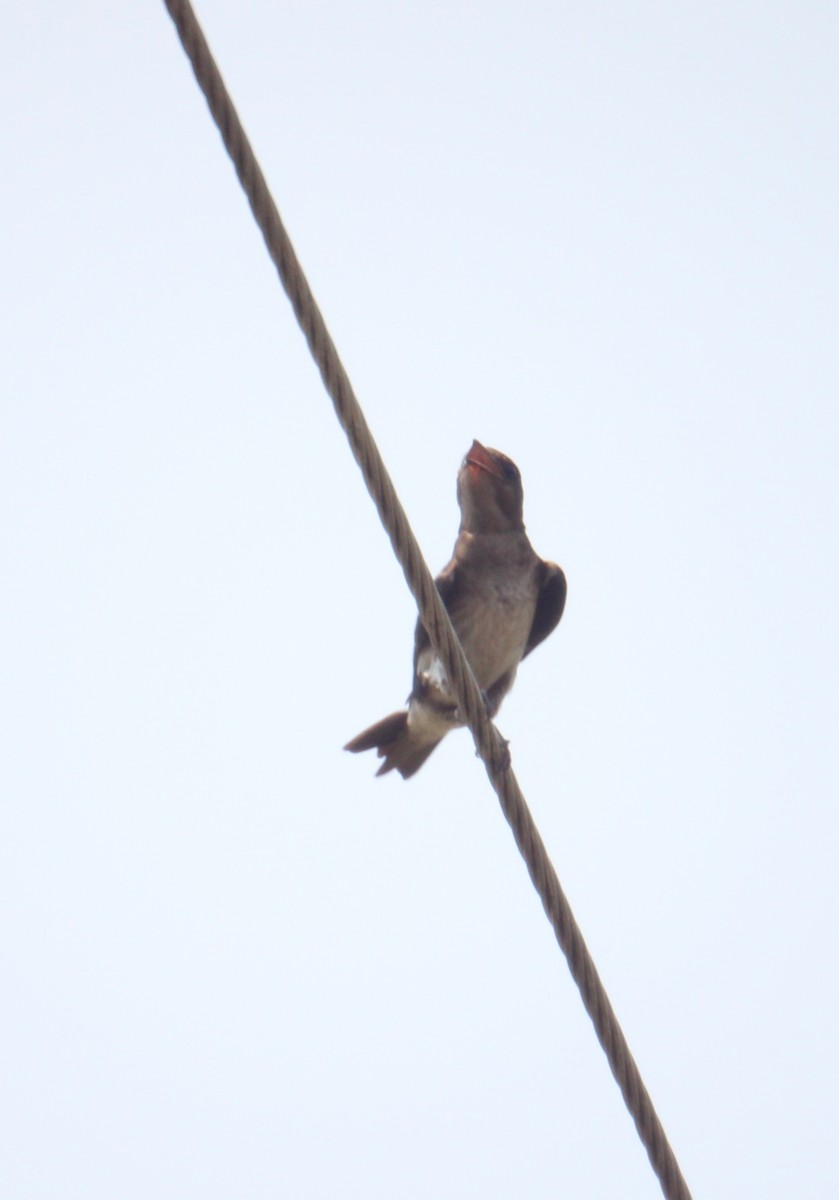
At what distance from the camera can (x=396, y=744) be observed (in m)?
7.50

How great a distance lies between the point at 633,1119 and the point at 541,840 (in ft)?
2.59

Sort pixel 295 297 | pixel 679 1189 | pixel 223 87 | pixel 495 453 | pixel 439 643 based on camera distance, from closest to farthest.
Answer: pixel 223 87, pixel 295 297, pixel 679 1189, pixel 439 643, pixel 495 453

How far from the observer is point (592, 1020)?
3.98 metres

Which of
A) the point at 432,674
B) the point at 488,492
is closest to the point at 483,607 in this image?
the point at 432,674

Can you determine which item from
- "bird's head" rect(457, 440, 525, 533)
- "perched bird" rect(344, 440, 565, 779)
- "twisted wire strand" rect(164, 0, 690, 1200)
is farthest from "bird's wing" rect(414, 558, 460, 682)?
"twisted wire strand" rect(164, 0, 690, 1200)

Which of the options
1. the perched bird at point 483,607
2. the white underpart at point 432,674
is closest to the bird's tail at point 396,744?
the perched bird at point 483,607

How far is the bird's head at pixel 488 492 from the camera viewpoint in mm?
7684

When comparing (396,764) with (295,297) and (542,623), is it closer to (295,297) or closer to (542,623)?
(542,623)

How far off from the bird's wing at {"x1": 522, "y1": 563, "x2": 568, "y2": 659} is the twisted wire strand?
9.66ft

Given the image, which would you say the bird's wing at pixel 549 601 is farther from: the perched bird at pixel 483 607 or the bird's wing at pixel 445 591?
the bird's wing at pixel 445 591

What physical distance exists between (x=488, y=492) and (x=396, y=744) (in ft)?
4.50

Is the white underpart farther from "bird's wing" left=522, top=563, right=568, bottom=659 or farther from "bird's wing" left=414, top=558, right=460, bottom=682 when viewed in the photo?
"bird's wing" left=522, top=563, right=568, bottom=659

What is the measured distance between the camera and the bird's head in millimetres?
7684

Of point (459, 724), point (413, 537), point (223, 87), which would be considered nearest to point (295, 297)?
point (223, 87)
